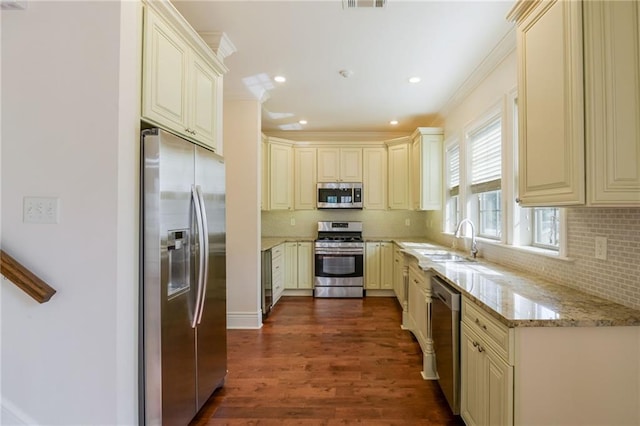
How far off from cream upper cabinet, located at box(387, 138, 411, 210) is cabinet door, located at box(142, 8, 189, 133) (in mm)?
3849

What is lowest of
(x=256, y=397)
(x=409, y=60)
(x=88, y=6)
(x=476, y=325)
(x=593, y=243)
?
(x=256, y=397)

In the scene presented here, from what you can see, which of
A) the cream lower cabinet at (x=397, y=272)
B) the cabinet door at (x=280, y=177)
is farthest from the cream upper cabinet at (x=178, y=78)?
the cream lower cabinet at (x=397, y=272)

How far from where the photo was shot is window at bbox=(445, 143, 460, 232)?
4188mm

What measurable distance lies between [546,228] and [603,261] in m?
0.72

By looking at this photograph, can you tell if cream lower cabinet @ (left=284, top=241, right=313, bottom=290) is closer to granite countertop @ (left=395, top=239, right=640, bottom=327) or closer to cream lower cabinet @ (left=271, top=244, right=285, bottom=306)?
cream lower cabinet @ (left=271, top=244, right=285, bottom=306)

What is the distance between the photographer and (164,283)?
165cm

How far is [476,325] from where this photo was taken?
1.72m

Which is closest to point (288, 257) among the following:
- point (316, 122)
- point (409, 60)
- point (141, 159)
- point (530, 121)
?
point (316, 122)

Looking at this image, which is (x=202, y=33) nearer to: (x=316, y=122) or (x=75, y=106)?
(x=75, y=106)

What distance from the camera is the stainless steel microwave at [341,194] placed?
531cm

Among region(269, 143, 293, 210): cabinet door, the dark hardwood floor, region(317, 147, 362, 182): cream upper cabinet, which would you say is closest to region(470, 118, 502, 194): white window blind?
the dark hardwood floor

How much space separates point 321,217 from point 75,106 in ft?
14.3

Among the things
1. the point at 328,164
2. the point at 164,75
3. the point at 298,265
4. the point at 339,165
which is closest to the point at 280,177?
the point at 328,164

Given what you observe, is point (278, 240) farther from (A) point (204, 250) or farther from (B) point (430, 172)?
(A) point (204, 250)
